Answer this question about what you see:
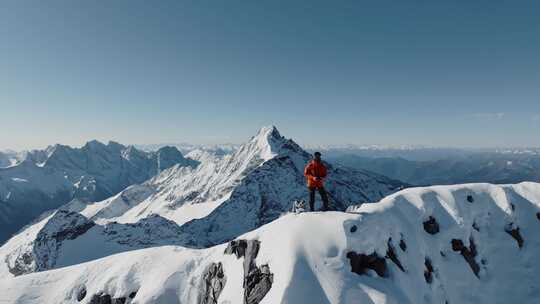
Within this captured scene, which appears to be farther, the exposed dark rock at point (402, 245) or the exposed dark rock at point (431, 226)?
the exposed dark rock at point (431, 226)

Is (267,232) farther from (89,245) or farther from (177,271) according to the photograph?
(89,245)

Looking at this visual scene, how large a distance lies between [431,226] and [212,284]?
21.6 metres

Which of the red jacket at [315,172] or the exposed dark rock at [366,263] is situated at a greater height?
the red jacket at [315,172]

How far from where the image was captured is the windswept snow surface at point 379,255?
19172mm

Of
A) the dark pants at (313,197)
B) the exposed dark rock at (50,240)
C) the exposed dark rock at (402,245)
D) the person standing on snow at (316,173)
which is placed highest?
the person standing on snow at (316,173)

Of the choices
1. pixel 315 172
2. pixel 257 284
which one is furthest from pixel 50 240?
pixel 315 172

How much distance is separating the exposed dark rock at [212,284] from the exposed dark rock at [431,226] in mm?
19427

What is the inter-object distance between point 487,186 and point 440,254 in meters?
13.7

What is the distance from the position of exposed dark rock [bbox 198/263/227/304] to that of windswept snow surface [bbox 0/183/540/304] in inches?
31.8

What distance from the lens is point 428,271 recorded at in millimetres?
24844

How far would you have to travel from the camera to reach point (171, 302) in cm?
3111

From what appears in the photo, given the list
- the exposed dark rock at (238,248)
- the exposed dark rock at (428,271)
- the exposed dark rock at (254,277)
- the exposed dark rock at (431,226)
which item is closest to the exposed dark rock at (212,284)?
the exposed dark rock at (238,248)

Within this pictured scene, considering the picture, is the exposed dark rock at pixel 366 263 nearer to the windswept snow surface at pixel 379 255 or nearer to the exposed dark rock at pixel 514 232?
the windswept snow surface at pixel 379 255

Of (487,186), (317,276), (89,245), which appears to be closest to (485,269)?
(487,186)
